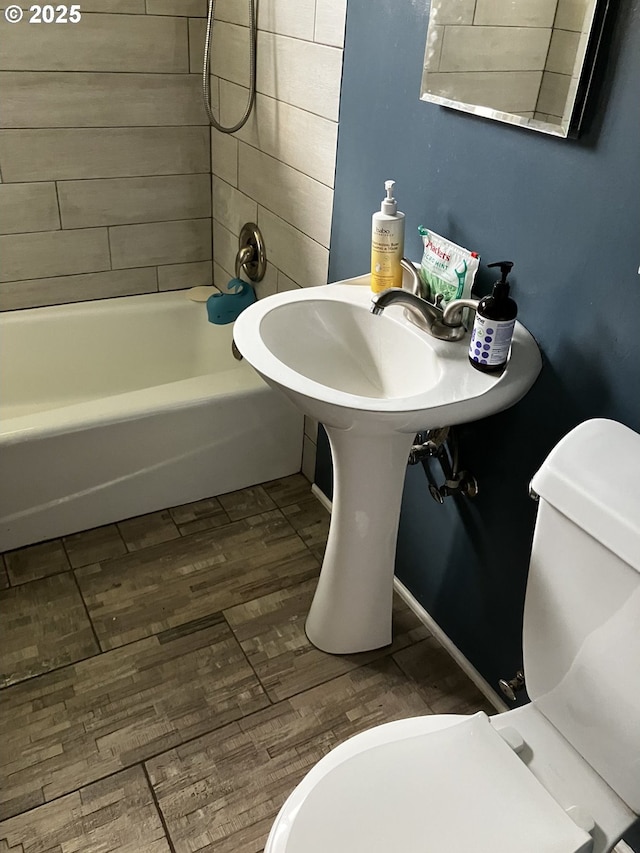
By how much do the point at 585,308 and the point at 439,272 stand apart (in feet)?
1.07

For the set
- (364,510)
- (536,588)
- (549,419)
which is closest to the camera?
(536,588)

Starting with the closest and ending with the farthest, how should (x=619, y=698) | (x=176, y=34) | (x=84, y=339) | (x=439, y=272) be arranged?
(x=619, y=698)
(x=439, y=272)
(x=176, y=34)
(x=84, y=339)

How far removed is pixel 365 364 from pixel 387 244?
26cm

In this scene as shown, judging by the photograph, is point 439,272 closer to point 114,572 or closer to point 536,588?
point 536,588

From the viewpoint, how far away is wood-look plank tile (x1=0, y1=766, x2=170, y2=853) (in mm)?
1346

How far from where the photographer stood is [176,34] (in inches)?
88.7

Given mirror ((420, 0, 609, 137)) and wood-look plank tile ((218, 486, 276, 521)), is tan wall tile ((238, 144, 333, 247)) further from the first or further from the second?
wood-look plank tile ((218, 486, 276, 521))

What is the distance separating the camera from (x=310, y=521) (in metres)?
2.15

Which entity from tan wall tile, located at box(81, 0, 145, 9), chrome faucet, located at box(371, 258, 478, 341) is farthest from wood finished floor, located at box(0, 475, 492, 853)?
tan wall tile, located at box(81, 0, 145, 9)

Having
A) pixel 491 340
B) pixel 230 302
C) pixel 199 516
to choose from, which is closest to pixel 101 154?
pixel 230 302

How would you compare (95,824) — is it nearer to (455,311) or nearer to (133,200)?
(455,311)

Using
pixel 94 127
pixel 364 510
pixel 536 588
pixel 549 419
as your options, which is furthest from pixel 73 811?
pixel 94 127

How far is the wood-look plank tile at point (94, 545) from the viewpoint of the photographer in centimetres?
198

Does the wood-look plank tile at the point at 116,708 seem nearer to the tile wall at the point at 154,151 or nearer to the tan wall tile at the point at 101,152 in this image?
the tile wall at the point at 154,151
